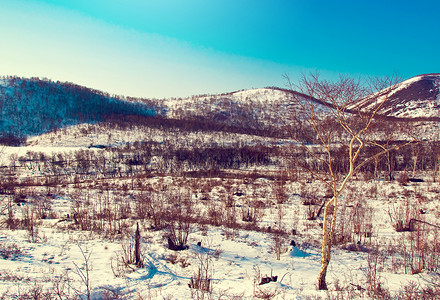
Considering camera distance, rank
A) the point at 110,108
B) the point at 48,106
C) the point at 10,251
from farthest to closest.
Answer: the point at 110,108 → the point at 48,106 → the point at 10,251

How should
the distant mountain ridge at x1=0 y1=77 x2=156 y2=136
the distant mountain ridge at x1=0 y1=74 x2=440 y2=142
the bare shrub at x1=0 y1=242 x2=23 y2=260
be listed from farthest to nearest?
the distant mountain ridge at x1=0 y1=74 x2=440 y2=142
the distant mountain ridge at x1=0 y1=77 x2=156 y2=136
the bare shrub at x1=0 y1=242 x2=23 y2=260

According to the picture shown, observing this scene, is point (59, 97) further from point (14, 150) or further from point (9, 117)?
point (14, 150)

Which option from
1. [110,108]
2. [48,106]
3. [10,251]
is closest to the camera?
[10,251]

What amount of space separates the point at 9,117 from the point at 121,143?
40.8m

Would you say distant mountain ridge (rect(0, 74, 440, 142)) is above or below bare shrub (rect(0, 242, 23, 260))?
above

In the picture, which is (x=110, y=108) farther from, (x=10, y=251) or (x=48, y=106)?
(x=10, y=251)

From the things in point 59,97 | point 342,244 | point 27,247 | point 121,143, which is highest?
point 59,97

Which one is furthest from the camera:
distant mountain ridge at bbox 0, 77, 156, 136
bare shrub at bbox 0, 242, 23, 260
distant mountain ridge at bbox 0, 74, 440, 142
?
distant mountain ridge at bbox 0, 74, 440, 142

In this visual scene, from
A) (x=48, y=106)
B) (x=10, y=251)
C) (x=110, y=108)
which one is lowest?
(x=10, y=251)

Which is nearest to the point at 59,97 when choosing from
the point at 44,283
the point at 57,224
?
the point at 57,224

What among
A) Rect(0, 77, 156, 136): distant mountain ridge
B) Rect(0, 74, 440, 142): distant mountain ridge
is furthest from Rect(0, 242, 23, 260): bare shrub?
Rect(0, 77, 156, 136): distant mountain ridge

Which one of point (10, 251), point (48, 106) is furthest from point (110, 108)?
point (10, 251)

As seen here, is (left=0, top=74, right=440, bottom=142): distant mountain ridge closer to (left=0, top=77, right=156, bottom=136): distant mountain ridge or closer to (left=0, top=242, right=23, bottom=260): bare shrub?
(left=0, top=77, right=156, bottom=136): distant mountain ridge

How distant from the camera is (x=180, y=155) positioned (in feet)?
136
